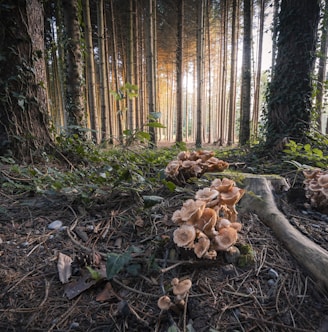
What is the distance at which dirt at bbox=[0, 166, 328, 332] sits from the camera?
0.86 metres

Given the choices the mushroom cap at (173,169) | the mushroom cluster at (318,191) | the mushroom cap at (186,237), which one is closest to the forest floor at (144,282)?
the mushroom cap at (186,237)

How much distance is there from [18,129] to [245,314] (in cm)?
303

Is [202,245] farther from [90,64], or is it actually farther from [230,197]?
[90,64]

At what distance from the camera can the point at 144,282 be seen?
104cm

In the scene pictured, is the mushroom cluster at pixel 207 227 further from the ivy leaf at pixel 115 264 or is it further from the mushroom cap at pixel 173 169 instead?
the mushroom cap at pixel 173 169

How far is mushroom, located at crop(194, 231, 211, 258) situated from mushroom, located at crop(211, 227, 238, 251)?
0.19 ft

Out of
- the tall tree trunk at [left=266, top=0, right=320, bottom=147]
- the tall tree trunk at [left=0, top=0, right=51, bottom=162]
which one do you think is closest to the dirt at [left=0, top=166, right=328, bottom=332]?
the tall tree trunk at [left=0, top=0, right=51, bottom=162]

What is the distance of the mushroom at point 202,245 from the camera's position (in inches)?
40.6

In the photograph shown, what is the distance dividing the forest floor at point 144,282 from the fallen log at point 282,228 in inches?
1.6

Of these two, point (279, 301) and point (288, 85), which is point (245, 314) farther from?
point (288, 85)

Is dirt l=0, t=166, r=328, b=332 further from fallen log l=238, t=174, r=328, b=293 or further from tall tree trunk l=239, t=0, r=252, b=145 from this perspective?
tall tree trunk l=239, t=0, r=252, b=145

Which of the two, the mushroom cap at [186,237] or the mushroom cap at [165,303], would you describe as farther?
the mushroom cap at [186,237]

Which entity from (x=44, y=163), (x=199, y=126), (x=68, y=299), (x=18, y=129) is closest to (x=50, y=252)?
(x=68, y=299)

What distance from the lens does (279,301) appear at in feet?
3.06
